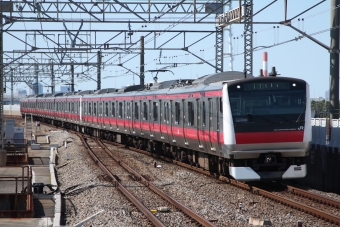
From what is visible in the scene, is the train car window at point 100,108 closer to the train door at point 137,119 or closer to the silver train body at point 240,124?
the train door at point 137,119

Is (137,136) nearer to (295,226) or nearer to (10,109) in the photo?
(295,226)

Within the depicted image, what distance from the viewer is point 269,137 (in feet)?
47.3

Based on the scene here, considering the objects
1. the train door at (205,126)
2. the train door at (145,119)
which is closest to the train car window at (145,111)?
the train door at (145,119)

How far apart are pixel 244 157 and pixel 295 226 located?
3.92m

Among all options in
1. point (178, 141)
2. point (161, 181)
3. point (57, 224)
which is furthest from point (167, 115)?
point (57, 224)

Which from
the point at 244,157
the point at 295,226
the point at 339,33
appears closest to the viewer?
the point at 295,226


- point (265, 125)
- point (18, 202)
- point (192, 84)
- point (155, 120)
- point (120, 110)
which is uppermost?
point (192, 84)

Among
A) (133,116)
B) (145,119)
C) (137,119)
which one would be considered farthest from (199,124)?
(133,116)

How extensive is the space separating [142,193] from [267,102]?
135 inches

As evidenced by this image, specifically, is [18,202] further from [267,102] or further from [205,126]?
[267,102]

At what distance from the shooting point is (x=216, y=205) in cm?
1274

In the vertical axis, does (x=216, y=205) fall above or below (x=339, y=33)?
below

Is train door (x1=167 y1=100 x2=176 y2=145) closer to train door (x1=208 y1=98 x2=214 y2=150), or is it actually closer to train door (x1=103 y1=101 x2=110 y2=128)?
train door (x1=208 y1=98 x2=214 y2=150)

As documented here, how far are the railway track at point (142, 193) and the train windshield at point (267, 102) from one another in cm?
248
